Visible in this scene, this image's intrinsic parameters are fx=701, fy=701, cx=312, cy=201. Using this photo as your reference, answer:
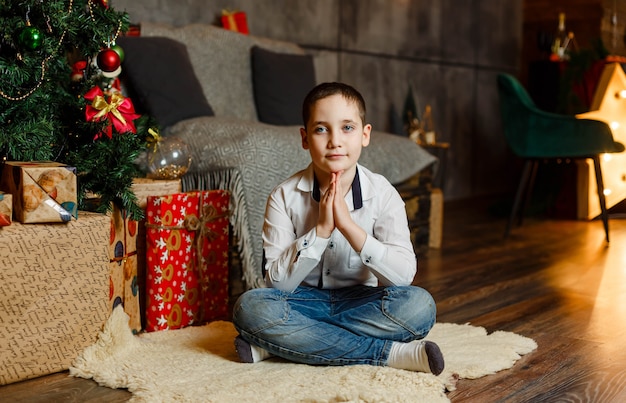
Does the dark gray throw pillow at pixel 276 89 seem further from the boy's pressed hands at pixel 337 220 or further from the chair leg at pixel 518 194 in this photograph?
the boy's pressed hands at pixel 337 220

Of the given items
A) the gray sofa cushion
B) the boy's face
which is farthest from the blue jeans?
the gray sofa cushion

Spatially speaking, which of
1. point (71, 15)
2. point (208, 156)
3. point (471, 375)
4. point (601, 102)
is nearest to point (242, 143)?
point (208, 156)

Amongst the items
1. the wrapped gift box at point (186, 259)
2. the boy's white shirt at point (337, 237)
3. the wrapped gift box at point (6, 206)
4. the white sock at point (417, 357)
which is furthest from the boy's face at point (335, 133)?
the wrapped gift box at point (6, 206)

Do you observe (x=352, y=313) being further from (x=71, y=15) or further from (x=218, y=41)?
(x=218, y=41)

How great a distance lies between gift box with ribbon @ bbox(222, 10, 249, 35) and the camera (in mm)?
3516

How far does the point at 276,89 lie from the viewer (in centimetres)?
334

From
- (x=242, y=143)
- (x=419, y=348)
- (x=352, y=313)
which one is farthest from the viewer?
(x=242, y=143)

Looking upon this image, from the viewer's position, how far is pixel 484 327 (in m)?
2.07

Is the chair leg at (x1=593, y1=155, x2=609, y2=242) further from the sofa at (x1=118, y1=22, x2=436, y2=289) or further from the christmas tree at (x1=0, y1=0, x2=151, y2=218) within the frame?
the christmas tree at (x1=0, y1=0, x2=151, y2=218)

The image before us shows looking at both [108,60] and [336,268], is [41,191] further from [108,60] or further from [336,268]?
[336,268]

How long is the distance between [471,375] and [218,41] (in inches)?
Result: 85.1

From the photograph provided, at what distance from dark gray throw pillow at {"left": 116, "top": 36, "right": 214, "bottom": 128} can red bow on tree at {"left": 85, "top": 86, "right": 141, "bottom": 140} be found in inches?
33.3

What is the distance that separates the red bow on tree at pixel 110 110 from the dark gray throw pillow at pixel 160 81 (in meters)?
0.85

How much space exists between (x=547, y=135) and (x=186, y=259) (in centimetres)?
242
